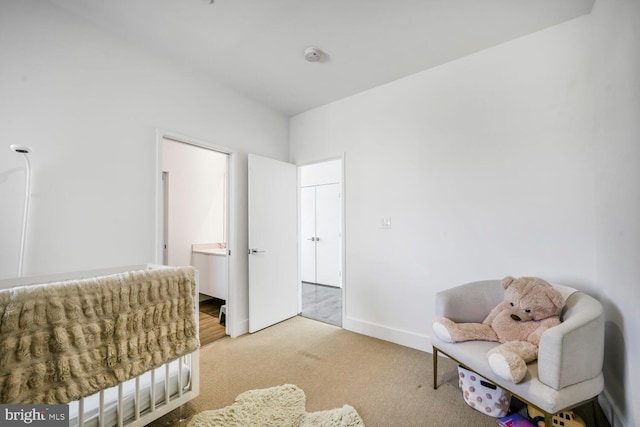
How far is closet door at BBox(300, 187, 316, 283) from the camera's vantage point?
16.6ft

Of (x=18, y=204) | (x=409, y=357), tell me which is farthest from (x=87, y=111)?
(x=409, y=357)

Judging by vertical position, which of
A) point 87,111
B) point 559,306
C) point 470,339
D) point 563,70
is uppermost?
point 563,70

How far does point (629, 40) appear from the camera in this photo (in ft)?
4.23

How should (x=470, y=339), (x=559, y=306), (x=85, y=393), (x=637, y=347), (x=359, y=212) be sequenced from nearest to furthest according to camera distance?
(x=85, y=393) → (x=637, y=347) → (x=559, y=306) → (x=470, y=339) → (x=359, y=212)

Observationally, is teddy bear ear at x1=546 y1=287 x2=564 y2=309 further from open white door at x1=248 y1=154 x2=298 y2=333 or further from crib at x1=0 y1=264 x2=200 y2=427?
open white door at x1=248 y1=154 x2=298 y2=333

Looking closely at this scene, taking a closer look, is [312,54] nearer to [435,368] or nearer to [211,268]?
[435,368]

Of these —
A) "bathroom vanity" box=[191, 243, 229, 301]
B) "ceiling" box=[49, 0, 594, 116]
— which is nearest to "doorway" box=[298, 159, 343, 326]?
"bathroom vanity" box=[191, 243, 229, 301]

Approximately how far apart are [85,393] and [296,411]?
3.62 feet

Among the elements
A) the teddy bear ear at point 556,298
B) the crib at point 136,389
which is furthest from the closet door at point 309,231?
the teddy bear ear at point 556,298

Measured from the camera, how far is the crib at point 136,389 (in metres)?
1.15

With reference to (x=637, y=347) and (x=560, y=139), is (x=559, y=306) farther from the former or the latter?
(x=560, y=139)

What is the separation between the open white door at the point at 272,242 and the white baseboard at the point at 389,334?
0.85 meters

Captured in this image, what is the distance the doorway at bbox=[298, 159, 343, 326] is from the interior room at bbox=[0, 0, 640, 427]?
5.93ft

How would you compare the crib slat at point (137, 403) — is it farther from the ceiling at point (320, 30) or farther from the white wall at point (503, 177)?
the ceiling at point (320, 30)
